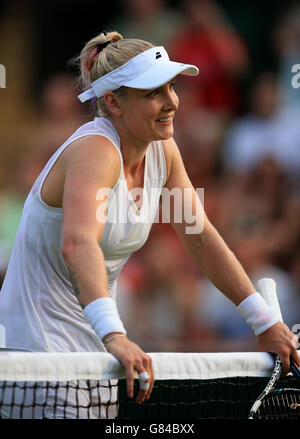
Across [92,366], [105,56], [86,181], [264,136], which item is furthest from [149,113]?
[264,136]

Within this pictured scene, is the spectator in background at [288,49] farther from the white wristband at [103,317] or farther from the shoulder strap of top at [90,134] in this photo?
the white wristband at [103,317]

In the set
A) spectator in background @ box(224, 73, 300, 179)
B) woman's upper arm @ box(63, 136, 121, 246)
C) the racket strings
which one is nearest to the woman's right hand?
woman's upper arm @ box(63, 136, 121, 246)

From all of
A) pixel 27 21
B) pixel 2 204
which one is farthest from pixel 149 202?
pixel 27 21

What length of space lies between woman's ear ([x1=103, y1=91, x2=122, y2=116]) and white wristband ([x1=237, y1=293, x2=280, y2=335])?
3.16 ft

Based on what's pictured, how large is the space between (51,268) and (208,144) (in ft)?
13.5

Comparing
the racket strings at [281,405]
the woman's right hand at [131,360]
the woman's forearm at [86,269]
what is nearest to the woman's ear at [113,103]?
the woman's forearm at [86,269]

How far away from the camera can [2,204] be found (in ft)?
21.8

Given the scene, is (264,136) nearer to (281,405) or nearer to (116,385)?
(281,405)

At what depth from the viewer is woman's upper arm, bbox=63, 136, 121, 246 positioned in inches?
109

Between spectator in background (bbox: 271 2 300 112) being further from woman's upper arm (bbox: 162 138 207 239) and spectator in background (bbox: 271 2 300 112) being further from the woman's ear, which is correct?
the woman's ear

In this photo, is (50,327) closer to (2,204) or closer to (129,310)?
(129,310)

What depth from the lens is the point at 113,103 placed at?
3232 millimetres

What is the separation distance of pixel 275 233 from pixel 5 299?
3709 millimetres

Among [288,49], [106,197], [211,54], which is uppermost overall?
[288,49]
